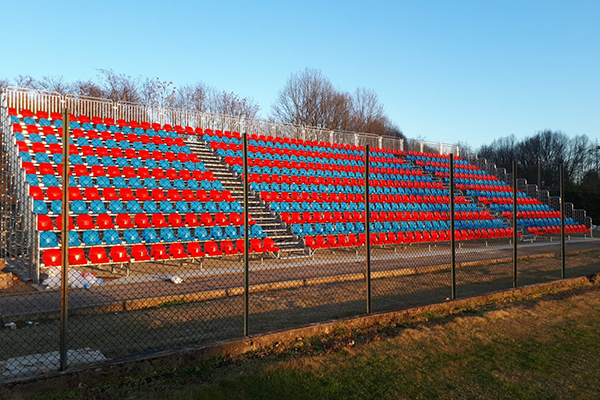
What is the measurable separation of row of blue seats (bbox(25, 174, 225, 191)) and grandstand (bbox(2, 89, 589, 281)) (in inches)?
1.5

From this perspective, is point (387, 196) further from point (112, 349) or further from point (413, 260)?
point (112, 349)

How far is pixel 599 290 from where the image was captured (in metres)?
8.88

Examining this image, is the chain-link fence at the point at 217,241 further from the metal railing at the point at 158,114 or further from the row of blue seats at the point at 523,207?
the metal railing at the point at 158,114

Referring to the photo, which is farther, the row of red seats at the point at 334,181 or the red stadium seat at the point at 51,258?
the row of red seats at the point at 334,181

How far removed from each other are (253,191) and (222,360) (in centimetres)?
1194

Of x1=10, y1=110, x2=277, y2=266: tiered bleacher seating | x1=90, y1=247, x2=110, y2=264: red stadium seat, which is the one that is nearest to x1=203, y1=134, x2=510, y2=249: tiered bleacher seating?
x1=10, y1=110, x2=277, y2=266: tiered bleacher seating

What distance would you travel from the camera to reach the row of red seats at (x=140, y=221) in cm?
1038

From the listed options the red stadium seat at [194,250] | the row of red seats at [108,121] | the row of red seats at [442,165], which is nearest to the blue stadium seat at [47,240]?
the red stadium seat at [194,250]

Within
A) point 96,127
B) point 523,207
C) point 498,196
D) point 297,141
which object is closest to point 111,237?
point 96,127

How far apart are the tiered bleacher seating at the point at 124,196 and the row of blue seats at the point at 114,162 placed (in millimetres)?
26

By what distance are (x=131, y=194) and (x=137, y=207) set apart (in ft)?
1.91

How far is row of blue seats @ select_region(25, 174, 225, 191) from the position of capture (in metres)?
11.5

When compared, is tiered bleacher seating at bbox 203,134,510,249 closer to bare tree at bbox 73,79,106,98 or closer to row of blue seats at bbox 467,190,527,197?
row of blue seats at bbox 467,190,527,197

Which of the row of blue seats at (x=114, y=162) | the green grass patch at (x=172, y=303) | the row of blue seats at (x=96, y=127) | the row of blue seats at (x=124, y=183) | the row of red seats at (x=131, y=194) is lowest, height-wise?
the green grass patch at (x=172, y=303)
